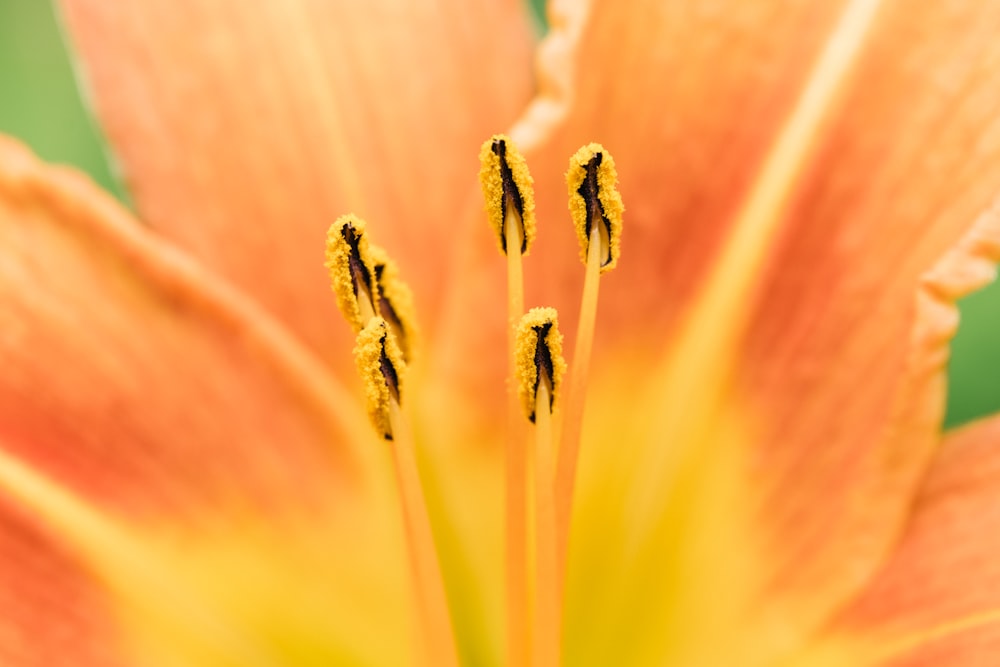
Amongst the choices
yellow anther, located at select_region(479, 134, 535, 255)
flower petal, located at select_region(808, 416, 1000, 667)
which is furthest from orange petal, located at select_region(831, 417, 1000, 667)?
yellow anther, located at select_region(479, 134, 535, 255)

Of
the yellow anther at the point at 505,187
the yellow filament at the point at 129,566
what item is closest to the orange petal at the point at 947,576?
A: the yellow anther at the point at 505,187

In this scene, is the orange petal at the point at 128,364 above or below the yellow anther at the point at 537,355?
above

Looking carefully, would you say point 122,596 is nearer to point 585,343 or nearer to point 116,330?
point 116,330

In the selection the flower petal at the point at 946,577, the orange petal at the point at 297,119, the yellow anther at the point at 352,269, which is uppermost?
the orange petal at the point at 297,119

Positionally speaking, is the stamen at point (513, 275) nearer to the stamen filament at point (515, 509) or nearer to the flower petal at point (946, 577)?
the stamen filament at point (515, 509)

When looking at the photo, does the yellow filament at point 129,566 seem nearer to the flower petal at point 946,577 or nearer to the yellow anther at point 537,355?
the yellow anther at point 537,355

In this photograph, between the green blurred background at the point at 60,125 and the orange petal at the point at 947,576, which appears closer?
the orange petal at the point at 947,576
